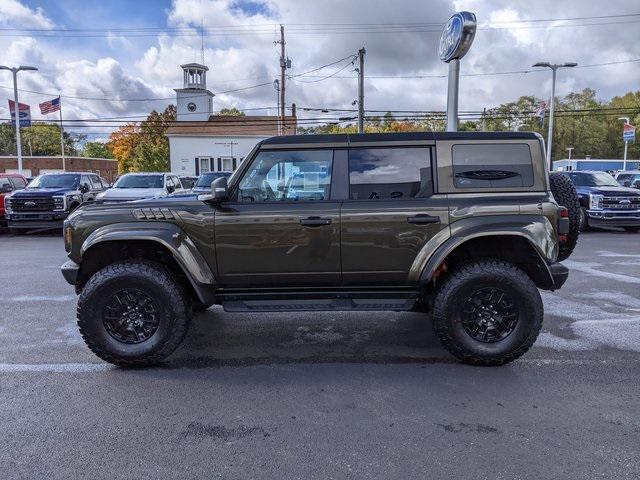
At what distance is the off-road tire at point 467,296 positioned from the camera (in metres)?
4.14

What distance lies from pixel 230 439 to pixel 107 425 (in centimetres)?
89

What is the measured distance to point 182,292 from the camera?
4.33m

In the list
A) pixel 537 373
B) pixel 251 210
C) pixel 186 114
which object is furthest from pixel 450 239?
pixel 186 114

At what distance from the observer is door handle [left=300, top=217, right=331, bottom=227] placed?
13.7 feet

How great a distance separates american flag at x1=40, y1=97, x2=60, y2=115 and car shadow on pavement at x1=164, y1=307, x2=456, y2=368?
3258cm

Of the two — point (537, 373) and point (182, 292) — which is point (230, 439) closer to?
point (182, 292)

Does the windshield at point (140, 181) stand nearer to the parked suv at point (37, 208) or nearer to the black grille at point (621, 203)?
the parked suv at point (37, 208)

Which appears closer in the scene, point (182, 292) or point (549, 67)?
point (182, 292)

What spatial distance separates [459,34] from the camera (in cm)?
1011

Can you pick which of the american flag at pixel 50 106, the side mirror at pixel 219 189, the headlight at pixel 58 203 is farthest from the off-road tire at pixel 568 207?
the american flag at pixel 50 106

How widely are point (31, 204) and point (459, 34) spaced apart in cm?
1198

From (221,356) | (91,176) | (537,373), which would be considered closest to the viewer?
(537,373)

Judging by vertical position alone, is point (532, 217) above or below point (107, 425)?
above

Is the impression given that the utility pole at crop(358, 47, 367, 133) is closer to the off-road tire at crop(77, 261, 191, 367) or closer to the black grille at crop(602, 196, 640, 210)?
the black grille at crop(602, 196, 640, 210)
